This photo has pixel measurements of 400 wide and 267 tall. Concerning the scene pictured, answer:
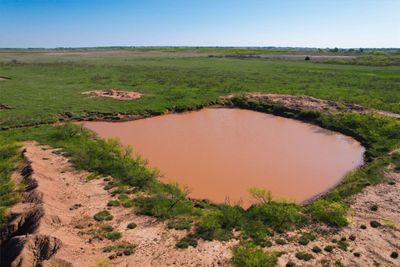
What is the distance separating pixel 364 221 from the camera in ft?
40.4

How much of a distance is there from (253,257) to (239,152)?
1131 centimetres

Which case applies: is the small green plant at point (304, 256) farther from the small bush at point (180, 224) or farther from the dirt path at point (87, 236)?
the small bush at point (180, 224)

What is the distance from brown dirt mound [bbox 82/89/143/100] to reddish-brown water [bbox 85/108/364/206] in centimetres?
653

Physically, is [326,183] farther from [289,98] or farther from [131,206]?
[289,98]

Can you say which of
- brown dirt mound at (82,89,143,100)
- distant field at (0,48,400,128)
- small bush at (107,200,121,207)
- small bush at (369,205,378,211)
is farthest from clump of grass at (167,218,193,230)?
brown dirt mound at (82,89,143,100)

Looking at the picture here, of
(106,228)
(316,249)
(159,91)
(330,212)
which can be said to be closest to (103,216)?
(106,228)

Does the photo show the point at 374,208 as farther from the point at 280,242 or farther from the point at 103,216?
the point at 103,216

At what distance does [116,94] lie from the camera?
34.8 meters

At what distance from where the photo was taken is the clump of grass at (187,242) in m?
10.6

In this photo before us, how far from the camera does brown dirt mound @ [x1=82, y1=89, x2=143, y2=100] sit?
33531 millimetres

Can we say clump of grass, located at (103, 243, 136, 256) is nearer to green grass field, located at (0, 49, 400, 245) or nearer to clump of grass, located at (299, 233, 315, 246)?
green grass field, located at (0, 49, 400, 245)

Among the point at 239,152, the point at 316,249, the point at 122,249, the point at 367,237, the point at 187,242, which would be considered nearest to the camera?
the point at 122,249

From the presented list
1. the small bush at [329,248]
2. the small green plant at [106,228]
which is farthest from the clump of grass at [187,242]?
the small bush at [329,248]

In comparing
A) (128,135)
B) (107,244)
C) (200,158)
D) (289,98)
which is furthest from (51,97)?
(107,244)
